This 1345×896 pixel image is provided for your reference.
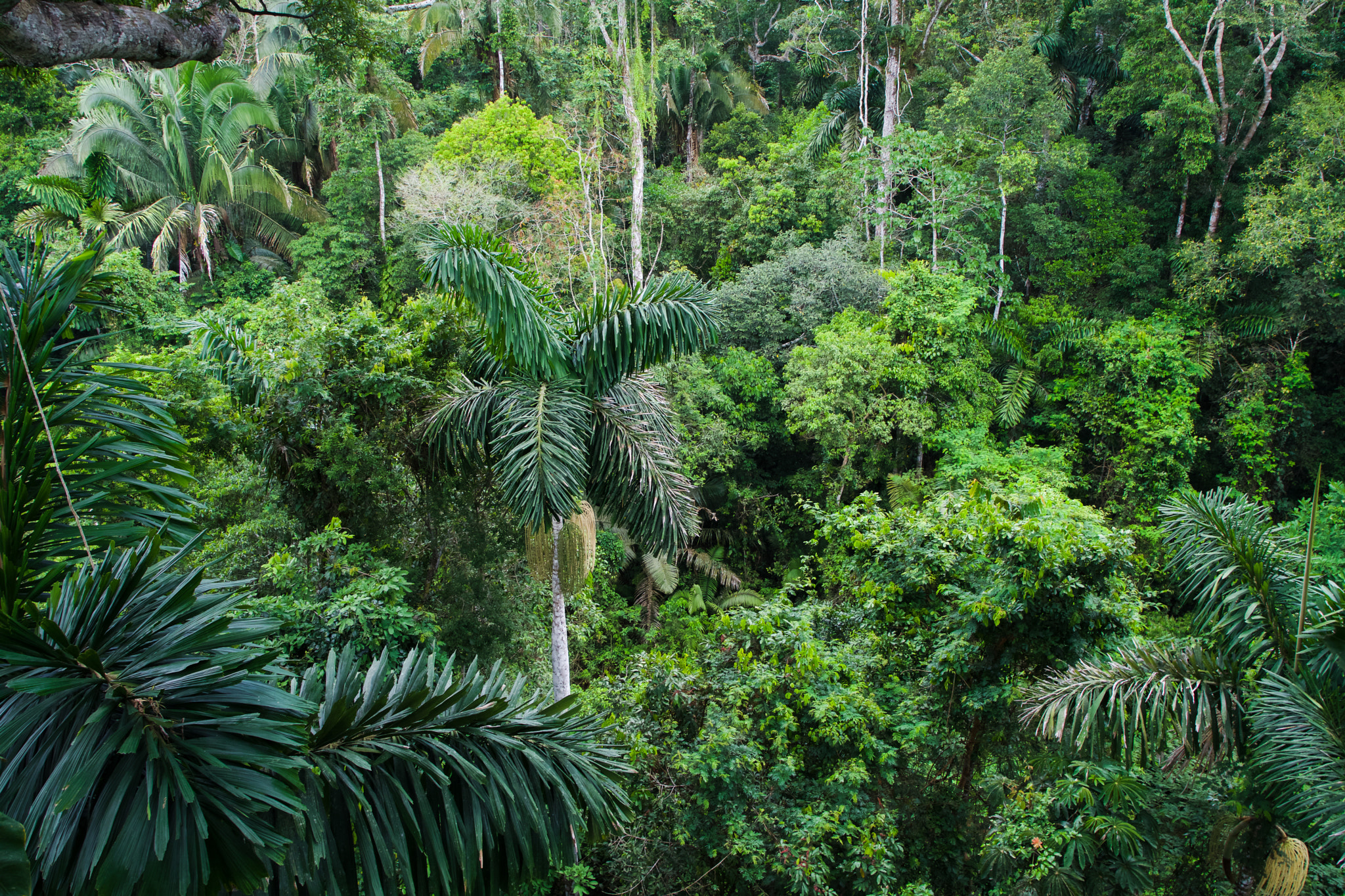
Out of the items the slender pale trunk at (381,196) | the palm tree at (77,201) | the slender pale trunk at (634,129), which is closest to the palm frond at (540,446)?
the slender pale trunk at (634,129)

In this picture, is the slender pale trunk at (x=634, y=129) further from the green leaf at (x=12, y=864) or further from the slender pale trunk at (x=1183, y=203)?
the green leaf at (x=12, y=864)

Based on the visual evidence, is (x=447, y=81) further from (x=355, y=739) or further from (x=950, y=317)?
(x=355, y=739)

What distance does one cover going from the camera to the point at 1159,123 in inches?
506

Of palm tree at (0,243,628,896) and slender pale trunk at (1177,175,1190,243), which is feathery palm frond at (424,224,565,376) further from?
slender pale trunk at (1177,175,1190,243)

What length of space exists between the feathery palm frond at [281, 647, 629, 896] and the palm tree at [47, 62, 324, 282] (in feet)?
48.6

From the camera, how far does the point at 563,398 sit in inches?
216

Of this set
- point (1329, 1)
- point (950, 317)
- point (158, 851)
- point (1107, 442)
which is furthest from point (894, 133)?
point (158, 851)

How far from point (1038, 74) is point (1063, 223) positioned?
2.87 metres

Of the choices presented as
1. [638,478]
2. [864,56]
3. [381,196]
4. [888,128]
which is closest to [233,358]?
[638,478]

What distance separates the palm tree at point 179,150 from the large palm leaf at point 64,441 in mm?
13930

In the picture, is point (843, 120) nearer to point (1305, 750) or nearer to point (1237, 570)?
point (1237, 570)

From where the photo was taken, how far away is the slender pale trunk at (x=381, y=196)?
14891 millimetres

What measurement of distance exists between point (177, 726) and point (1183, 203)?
17.3m

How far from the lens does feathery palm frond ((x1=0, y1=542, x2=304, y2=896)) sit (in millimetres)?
1367
